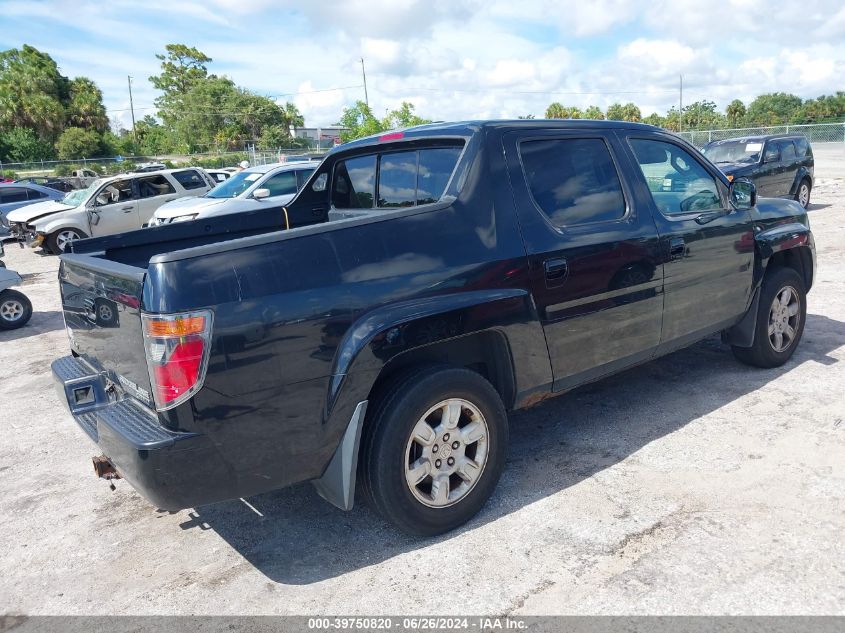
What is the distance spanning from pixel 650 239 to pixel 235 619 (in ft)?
9.98

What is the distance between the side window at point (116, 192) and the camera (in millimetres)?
16141

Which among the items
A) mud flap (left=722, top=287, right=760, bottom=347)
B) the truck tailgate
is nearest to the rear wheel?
mud flap (left=722, top=287, right=760, bottom=347)

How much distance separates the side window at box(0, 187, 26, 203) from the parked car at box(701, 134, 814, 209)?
58.9 ft

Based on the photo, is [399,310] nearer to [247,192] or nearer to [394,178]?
[394,178]

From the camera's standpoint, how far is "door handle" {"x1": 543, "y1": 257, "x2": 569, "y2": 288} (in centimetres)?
359

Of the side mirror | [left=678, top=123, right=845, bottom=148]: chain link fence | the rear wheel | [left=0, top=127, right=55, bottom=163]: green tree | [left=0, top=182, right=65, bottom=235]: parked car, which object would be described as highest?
[left=0, top=127, right=55, bottom=163]: green tree

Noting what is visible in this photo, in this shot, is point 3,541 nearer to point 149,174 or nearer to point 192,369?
point 192,369

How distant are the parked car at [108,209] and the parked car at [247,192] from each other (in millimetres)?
2662

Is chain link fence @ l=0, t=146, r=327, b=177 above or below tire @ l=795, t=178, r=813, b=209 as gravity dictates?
above

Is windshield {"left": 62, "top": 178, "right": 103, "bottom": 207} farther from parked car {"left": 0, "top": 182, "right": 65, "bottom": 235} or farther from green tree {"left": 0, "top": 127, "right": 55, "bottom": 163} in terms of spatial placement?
green tree {"left": 0, "top": 127, "right": 55, "bottom": 163}

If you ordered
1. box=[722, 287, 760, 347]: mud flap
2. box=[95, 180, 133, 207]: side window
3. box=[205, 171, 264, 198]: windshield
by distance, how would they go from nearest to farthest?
box=[722, 287, 760, 347]: mud flap < box=[205, 171, 264, 198]: windshield < box=[95, 180, 133, 207]: side window

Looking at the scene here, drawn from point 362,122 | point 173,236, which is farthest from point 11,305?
point 362,122

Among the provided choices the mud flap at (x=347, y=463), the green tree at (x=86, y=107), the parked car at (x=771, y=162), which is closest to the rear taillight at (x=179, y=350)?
the mud flap at (x=347, y=463)

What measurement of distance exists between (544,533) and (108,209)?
50.0 ft
